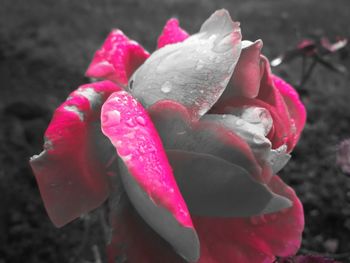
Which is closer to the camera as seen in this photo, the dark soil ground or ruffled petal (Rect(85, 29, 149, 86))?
ruffled petal (Rect(85, 29, 149, 86))

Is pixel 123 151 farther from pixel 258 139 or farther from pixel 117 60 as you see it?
pixel 117 60

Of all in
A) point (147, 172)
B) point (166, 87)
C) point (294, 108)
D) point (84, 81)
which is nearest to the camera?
point (147, 172)

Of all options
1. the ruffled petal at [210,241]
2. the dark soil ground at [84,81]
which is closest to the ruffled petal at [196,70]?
the ruffled petal at [210,241]

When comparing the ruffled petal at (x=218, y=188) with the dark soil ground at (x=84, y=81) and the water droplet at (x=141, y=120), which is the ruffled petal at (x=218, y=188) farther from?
the dark soil ground at (x=84, y=81)

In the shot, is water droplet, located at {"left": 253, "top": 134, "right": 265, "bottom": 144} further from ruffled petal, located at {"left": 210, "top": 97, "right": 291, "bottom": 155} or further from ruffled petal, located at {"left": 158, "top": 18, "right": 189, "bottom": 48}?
ruffled petal, located at {"left": 158, "top": 18, "right": 189, "bottom": 48}

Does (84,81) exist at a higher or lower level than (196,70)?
lower

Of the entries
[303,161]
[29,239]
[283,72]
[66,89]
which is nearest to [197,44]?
[29,239]

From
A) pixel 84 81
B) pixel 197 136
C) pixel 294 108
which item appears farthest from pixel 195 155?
pixel 84 81

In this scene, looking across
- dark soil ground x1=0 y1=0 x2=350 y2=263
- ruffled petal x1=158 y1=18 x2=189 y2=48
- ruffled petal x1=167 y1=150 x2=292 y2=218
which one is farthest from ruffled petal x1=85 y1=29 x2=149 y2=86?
dark soil ground x1=0 y1=0 x2=350 y2=263
